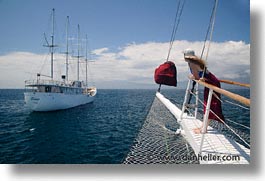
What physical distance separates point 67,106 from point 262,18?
11338 mm

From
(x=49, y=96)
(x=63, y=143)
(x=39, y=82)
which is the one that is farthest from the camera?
(x=49, y=96)

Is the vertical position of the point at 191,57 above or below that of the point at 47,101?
above

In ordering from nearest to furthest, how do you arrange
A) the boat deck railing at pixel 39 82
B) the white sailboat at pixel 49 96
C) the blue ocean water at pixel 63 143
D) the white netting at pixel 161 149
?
the white netting at pixel 161 149 → the blue ocean water at pixel 63 143 → the boat deck railing at pixel 39 82 → the white sailboat at pixel 49 96

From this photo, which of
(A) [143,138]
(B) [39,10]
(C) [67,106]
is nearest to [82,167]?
(A) [143,138]

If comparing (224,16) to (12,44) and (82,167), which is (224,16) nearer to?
(82,167)

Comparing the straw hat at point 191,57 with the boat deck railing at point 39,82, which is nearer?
the straw hat at point 191,57

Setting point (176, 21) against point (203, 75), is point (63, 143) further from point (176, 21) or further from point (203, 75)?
point (203, 75)

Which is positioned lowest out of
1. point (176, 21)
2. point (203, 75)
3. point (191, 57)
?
point (203, 75)

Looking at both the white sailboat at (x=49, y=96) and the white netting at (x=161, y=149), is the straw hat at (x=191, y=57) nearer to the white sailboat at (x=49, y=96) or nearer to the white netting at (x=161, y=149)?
the white netting at (x=161, y=149)

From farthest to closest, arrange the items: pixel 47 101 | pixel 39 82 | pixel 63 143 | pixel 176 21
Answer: pixel 47 101
pixel 39 82
pixel 63 143
pixel 176 21

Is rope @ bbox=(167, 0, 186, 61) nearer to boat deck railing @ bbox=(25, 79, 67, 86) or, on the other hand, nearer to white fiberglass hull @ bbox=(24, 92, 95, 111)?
boat deck railing @ bbox=(25, 79, 67, 86)

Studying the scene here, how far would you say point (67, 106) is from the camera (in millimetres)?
12953

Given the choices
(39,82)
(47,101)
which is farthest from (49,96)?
(39,82)

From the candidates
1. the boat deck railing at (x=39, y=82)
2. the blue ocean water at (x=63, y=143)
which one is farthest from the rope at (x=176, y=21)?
the boat deck railing at (x=39, y=82)
